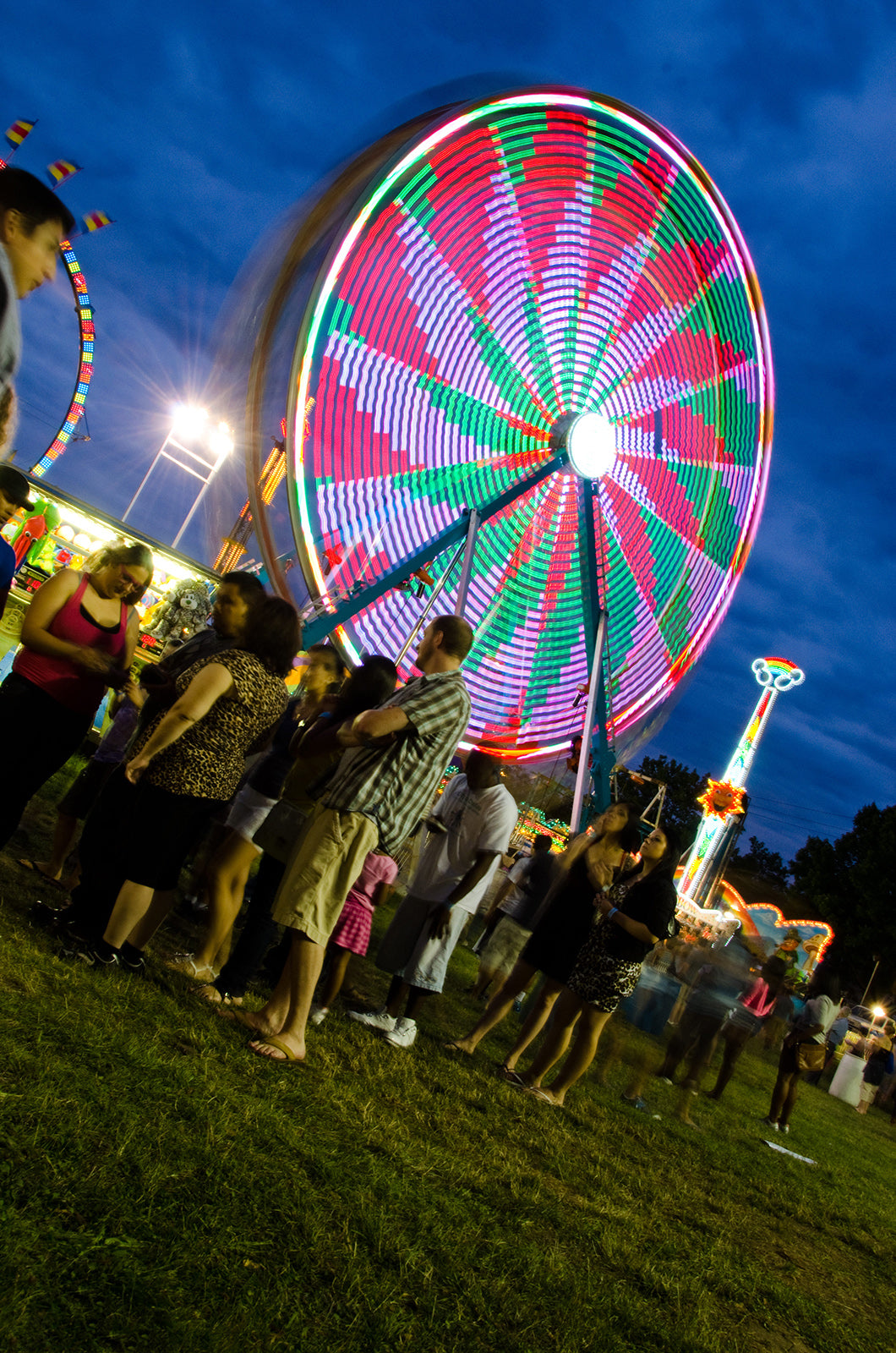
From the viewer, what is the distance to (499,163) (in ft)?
25.6

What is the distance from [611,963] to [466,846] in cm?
96

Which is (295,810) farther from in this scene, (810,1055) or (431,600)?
(431,600)

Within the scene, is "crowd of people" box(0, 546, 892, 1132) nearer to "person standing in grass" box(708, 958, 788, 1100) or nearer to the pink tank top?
the pink tank top

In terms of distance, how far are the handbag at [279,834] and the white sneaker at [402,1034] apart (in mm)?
949

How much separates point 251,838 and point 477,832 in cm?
126

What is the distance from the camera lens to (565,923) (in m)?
5.00

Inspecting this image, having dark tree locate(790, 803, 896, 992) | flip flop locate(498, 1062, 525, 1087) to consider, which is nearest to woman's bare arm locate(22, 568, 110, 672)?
flip flop locate(498, 1062, 525, 1087)

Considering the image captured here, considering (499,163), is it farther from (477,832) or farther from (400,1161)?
(400,1161)

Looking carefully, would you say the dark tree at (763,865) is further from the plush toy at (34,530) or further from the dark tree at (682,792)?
the plush toy at (34,530)

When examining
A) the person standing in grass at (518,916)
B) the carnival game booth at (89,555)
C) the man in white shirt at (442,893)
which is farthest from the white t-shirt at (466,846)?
the carnival game booth at (89,555)

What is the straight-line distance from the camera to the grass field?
1.66 metres

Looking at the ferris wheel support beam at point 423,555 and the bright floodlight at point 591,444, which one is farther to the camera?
the bright floodlight at point 591,444

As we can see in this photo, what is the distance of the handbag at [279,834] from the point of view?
3.97m

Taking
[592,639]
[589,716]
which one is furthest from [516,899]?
[592,639]
